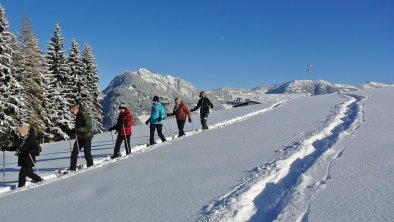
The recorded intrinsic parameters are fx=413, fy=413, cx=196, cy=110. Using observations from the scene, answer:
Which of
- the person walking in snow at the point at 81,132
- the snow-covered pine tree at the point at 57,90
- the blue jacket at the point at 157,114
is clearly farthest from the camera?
the snow-covered pine tree at the point at 57,90

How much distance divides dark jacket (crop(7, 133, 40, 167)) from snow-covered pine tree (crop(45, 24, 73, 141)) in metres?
26.6

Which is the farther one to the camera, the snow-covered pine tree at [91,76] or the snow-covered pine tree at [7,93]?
the snow-covered pine tree at [91,76]

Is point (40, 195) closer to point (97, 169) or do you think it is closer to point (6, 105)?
point (97, 169)

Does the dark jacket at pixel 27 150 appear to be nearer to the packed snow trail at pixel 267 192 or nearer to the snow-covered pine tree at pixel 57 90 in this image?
the packed snow trail at pixel 267 192

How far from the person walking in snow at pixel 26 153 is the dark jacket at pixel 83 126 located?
1.30 meters

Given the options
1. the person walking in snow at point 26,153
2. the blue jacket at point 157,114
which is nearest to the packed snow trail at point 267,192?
the person walking in snow at point 26,153

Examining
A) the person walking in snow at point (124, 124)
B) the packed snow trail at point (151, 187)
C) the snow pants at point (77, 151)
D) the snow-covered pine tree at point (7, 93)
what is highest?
the snow-covered pine tree at point (7, 93)

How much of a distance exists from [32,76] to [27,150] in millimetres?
27349

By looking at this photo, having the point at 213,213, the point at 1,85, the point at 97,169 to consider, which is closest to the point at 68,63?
the point at 1,85

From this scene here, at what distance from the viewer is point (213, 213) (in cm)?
539

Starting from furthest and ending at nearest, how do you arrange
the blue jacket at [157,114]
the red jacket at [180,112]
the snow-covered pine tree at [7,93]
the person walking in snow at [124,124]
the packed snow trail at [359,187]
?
the snow-covered pine tree at [7,93]
the red jacket at [180,112]
the blue jacket at [157,114]
the person walking in snow at [124,124]
the packed snow trail at [359,187]

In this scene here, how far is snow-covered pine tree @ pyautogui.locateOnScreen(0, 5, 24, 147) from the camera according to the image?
27984 mm

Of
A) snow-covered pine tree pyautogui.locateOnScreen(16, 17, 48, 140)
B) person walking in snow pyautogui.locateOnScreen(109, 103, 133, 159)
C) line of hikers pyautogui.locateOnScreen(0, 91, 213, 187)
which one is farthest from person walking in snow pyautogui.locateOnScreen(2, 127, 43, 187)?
snow-covered pine tree pyautogui.locateOnScreen(16, 17, 48, 140)

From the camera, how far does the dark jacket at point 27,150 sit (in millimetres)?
10620
